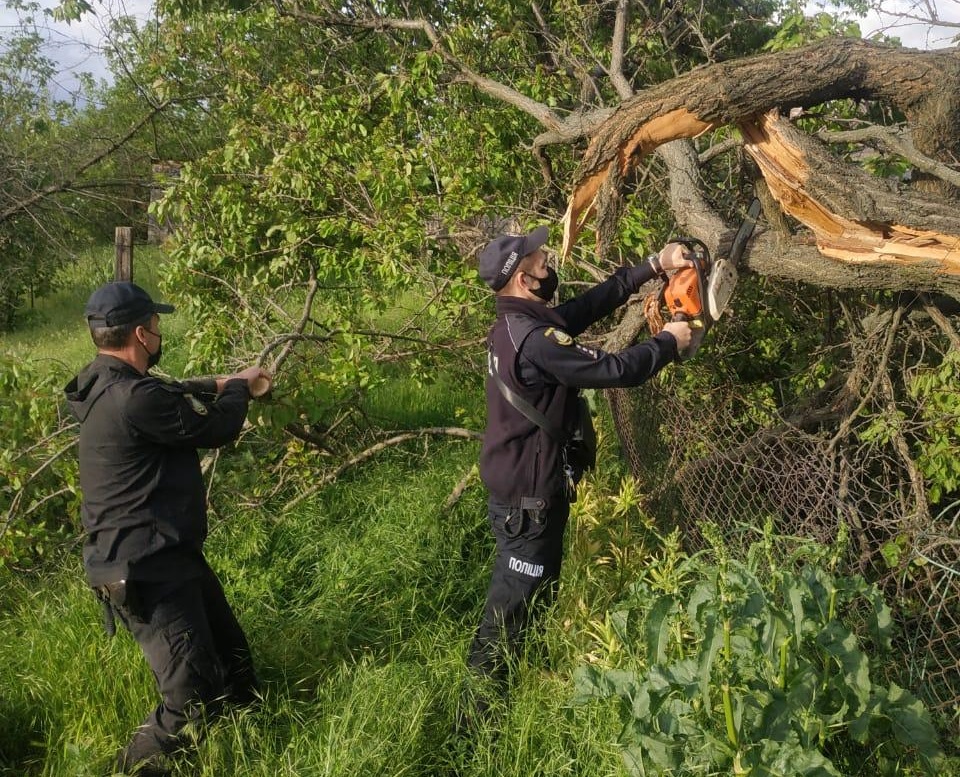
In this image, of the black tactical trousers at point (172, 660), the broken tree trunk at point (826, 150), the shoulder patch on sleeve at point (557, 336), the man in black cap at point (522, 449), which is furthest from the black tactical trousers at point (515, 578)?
the broken tree trunk at point (826, 150)

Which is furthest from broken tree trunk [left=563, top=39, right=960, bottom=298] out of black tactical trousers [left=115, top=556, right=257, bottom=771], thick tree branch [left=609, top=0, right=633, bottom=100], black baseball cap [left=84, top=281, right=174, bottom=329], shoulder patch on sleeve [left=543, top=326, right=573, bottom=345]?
black tactical trousers [left=115, top=556, right=257, bottom=771]

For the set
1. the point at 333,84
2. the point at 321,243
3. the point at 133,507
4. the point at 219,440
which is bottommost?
the point at 133,507

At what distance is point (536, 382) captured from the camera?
2.85 meters

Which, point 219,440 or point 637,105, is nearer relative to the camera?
point 219,440

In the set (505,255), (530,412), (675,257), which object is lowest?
(530,412)

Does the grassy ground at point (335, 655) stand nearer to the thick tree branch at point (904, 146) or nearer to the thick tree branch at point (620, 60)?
the thick tree branch at point (904, 146)

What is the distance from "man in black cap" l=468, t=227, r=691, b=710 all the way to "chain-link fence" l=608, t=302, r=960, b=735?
820 millimetres

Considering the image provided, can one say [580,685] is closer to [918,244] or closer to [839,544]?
[839,544]

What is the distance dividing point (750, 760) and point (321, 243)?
160 inches

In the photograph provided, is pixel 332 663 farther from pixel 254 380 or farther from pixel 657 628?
pixel 657 628

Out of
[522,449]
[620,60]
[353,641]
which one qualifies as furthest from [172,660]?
[620,60]

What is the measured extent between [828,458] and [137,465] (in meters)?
2.83

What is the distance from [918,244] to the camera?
2.80 m

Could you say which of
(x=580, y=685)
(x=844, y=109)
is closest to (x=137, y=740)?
(x=580, y=685)
